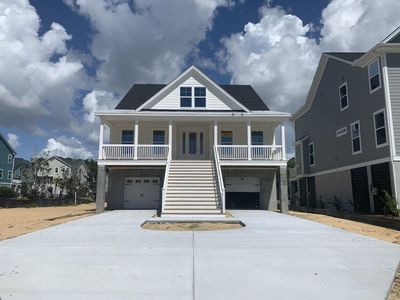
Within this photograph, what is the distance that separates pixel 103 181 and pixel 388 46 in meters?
15.1

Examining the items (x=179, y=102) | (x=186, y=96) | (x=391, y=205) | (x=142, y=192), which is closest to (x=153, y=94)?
(x=179, y=102)

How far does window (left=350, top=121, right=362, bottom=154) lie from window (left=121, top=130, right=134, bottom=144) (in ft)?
41.8

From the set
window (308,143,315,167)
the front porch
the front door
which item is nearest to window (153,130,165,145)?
the front porch

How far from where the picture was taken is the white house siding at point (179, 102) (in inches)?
830

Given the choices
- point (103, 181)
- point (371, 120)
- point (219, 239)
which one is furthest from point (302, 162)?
point (219, 239)

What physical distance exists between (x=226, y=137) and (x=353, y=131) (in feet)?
23.7

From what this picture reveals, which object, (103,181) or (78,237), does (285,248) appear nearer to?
(78,237)

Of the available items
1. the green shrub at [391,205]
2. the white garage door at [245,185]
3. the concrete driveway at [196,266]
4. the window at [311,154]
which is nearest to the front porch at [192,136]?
the white garage door at [245,185]

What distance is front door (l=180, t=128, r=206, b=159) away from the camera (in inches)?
842

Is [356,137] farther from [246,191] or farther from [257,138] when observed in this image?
[246,191]

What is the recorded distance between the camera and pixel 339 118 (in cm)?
2158

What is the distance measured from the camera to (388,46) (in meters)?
15.9

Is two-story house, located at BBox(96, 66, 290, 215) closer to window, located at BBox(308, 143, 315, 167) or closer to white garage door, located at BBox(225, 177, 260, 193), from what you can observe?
white garage door, located at BBox(225, 177, 260, 193)

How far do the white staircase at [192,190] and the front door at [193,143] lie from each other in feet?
7.83
